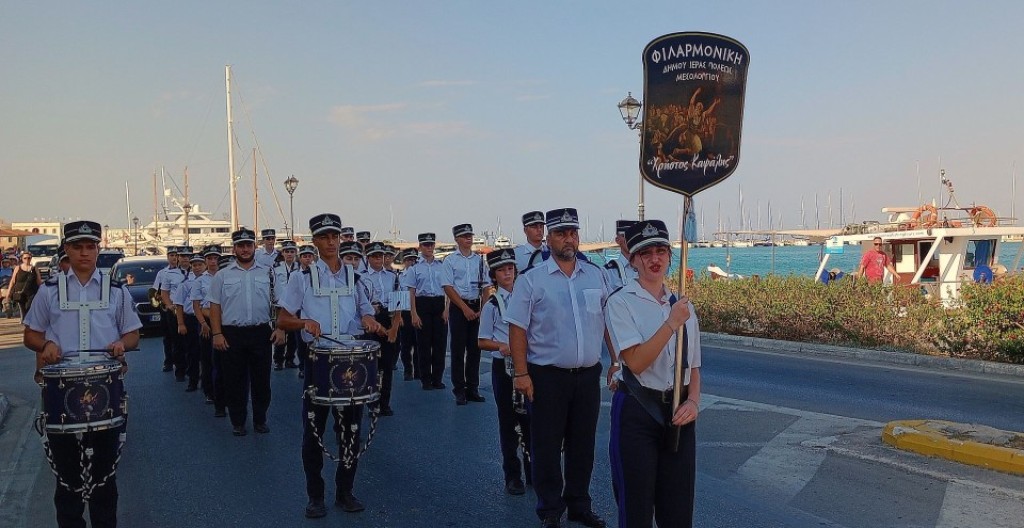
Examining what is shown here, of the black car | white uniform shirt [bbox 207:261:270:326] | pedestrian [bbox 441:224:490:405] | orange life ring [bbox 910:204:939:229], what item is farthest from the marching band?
orange life ring [bbox 910:204:939:229]

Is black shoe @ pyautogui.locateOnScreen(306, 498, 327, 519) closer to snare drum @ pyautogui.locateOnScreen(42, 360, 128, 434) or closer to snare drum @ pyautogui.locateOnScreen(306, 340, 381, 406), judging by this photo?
snare drum @ pyautogui.locateOnScreen(306, 340, 381, 406)

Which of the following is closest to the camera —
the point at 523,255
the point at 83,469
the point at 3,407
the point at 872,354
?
the point at 83,469

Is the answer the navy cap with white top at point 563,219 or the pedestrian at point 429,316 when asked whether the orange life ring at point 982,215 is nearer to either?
the pedestrian at point 429,316

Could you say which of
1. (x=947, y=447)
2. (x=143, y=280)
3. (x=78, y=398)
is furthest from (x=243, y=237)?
(x=143, y=280)

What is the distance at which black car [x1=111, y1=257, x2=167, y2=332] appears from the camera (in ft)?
65.4

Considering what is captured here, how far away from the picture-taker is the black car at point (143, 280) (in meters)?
19.9

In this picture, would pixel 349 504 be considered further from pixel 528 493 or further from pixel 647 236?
pixel 647 236

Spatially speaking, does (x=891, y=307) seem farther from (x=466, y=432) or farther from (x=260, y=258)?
(x=260, y=258)

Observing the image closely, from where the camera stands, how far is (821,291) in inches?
601

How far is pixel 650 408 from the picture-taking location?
433cm

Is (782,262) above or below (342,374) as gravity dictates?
below

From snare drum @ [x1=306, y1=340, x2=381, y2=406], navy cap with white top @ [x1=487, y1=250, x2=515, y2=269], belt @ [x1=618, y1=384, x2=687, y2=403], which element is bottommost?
snare drum @ [x1=306, y1=340, x2=381, y2=406]

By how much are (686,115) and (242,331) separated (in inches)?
238

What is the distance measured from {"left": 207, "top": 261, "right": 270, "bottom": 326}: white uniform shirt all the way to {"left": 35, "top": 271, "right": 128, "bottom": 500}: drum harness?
3376 millimetres
